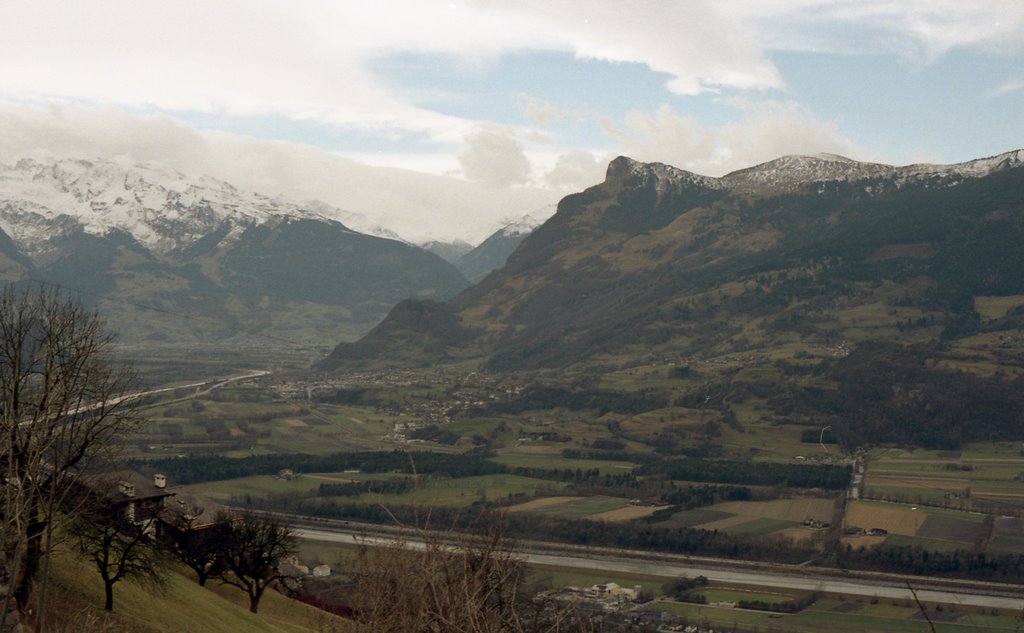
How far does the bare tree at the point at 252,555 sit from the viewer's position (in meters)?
56.7

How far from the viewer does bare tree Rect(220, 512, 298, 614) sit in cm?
5666

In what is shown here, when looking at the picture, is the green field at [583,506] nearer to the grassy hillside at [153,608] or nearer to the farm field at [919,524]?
the farm field at [919,524]

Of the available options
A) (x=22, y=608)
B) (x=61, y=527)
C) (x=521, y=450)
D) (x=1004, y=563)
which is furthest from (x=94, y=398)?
(x=521, y=450)

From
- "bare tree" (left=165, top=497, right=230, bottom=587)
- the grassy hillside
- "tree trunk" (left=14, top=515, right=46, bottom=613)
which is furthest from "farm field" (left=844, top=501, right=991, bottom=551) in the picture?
"tree trunk" (left=14, top=515, right=46, bottom=613)

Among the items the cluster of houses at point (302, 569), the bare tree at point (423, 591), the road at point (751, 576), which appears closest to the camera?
the bare tree at point (423, 591)

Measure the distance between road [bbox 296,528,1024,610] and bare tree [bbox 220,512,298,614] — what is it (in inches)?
1072

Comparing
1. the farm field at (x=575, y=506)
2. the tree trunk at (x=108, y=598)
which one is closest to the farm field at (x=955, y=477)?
the farm field at (x=575, y=506)

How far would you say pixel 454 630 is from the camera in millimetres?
19594

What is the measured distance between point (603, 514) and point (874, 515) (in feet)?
98.7

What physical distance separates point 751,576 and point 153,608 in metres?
68.5

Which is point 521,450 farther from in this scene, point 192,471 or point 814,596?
point 814,596

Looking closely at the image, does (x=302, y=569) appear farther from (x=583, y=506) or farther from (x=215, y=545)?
(x=583, y=506)

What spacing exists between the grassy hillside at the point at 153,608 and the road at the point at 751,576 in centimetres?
3783

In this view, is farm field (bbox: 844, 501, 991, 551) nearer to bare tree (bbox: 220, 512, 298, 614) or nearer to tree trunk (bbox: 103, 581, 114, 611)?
bare tree (bbox: 220, 512, 298, 614)
